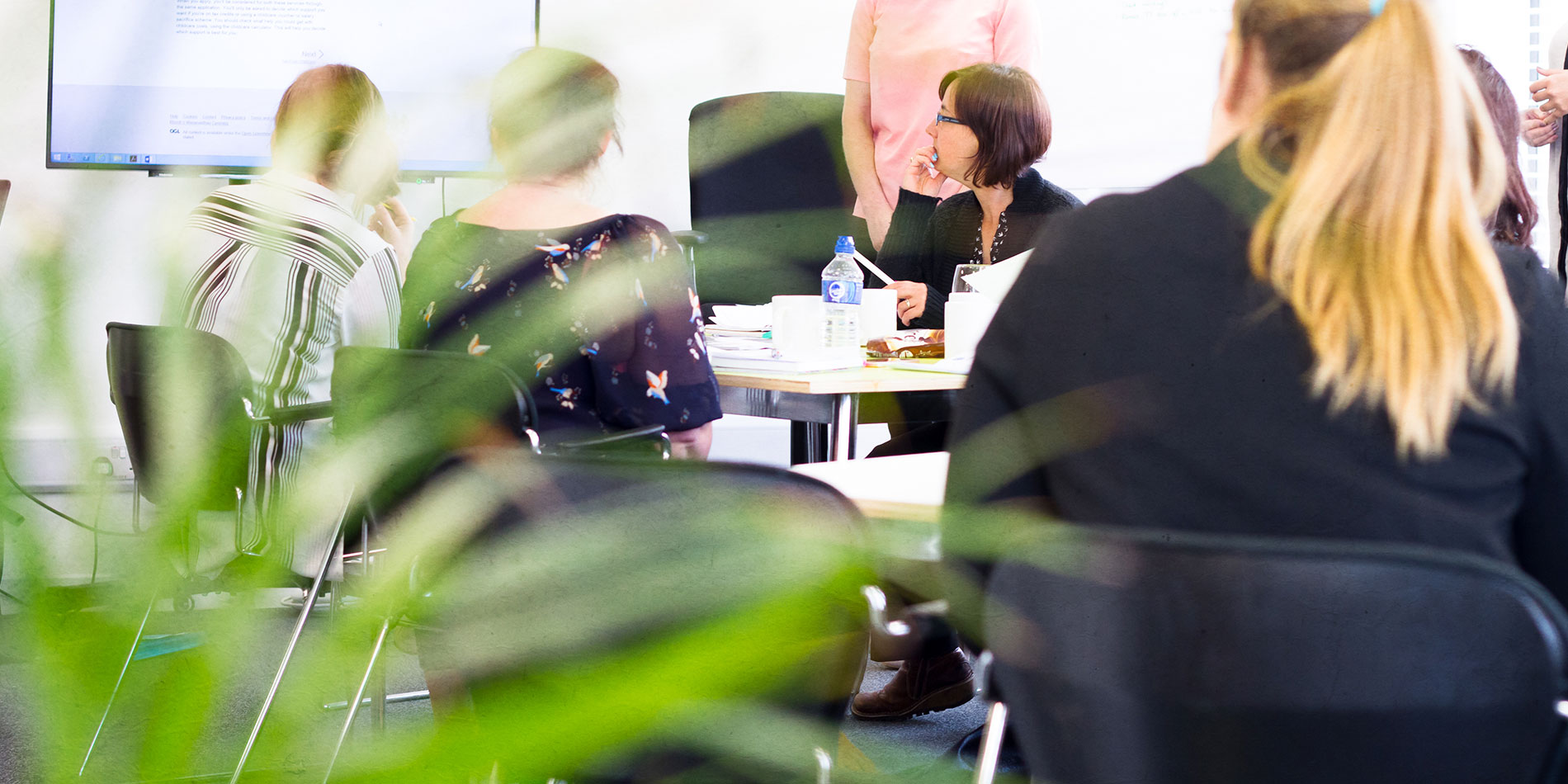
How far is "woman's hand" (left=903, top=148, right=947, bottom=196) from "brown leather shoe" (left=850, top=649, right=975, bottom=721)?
3.74 feet

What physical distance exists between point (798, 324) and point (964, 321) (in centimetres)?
28

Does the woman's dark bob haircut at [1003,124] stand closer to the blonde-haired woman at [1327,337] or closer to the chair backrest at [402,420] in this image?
A: the blonde-haired woman at [1327,337]

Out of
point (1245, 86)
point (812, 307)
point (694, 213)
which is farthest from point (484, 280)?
point (694, 213)

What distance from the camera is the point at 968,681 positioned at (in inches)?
95.3

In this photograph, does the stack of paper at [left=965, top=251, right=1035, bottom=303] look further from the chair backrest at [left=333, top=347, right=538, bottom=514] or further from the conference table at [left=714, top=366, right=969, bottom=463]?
the chair backrest at [left=333, top=347, right=538, bottom=514]

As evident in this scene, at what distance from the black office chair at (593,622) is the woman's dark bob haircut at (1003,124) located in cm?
224

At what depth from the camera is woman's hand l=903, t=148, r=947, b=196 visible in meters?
3.00

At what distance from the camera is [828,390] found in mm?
1930

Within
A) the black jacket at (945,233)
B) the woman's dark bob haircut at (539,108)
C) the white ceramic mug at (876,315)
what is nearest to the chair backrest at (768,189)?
the black jacket at (945,233)

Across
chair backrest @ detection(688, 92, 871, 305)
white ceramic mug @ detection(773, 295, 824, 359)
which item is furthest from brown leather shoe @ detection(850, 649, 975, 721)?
chair backrest @ detection(688, 92, 871, 305)

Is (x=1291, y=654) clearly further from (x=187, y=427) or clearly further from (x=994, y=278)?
(x=994, y=278)

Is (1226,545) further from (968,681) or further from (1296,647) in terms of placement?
(968,681)

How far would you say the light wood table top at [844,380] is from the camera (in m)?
1.94

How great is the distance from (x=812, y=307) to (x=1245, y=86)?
122cm
